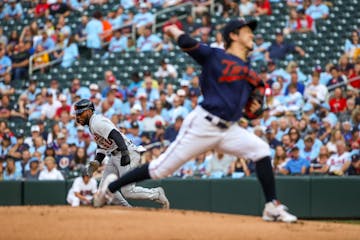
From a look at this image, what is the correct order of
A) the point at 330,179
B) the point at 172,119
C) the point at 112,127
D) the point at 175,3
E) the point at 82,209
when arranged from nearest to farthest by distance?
the point at 82,209 → the point at 112,127 → the point at 330,179 → the point at 172,119 → the point at 175,3

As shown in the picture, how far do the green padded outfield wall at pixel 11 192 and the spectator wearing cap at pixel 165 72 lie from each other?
4481mm

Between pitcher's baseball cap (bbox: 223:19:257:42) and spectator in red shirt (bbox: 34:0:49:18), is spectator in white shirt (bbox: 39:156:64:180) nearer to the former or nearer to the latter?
spectator in red shirt (bbox: 34:0:49:18)

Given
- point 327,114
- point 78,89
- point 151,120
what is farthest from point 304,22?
point 78,89

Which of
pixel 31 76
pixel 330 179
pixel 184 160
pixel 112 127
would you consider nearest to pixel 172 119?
pixel 330 179

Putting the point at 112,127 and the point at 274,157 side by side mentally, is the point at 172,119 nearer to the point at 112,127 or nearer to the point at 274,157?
the point at 274,157

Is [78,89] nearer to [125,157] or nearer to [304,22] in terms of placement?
[304,22]

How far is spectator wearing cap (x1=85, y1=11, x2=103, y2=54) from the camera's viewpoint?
20344 millimetres

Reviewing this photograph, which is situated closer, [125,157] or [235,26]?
[235,26]

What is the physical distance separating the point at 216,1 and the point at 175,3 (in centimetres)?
100

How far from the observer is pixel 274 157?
1514 centimetres

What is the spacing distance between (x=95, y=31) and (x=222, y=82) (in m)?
12.8

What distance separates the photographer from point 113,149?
10.8 meters

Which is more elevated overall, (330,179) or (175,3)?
(175,3)

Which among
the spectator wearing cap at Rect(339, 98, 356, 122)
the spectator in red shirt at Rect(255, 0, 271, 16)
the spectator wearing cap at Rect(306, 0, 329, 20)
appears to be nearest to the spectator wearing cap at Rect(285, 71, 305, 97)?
the spectator wearing cap at Rect(339, 98, 356, 122)
